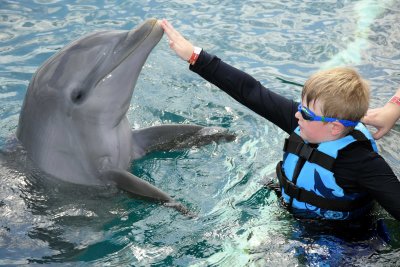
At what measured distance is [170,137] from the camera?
5.68m

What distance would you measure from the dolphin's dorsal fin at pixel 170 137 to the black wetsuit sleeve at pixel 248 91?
44.4 inches

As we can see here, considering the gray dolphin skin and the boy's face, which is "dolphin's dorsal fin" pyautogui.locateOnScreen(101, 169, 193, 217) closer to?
the gray dolphin skin

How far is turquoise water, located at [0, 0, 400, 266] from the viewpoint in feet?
14.5

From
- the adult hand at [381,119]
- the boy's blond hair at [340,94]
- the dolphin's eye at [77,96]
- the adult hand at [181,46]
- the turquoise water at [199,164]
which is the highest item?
the adult hand at [181,46]

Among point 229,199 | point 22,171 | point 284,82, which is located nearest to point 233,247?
point 229,199

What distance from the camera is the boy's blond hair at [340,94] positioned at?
13.1 feet

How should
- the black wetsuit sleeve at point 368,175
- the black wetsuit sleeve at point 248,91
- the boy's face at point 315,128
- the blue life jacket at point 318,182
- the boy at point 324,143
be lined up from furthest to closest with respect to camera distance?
the black wetsuit sleeve at point 248,91 → the blue life jacket at point 318,182 → the boy's face at point 315,128 → the boy at point 324,143 → the black wetsuit sleeve at point 368,175

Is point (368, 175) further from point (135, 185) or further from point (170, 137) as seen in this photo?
point (170, 137)

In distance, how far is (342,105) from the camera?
401cm

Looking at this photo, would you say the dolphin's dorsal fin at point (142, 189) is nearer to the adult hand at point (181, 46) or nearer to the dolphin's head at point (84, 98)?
the dolphin's head at point (84, 98)

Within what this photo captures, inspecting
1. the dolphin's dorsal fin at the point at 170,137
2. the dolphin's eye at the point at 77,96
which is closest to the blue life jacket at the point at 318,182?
the dolphin's dorsal fin at the point at 170,137

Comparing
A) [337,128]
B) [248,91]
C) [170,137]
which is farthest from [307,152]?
[170,137]

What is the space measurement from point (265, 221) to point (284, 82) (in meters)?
3.30

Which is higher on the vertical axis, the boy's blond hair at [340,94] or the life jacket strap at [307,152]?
the boy's blond hair at [340,94]
